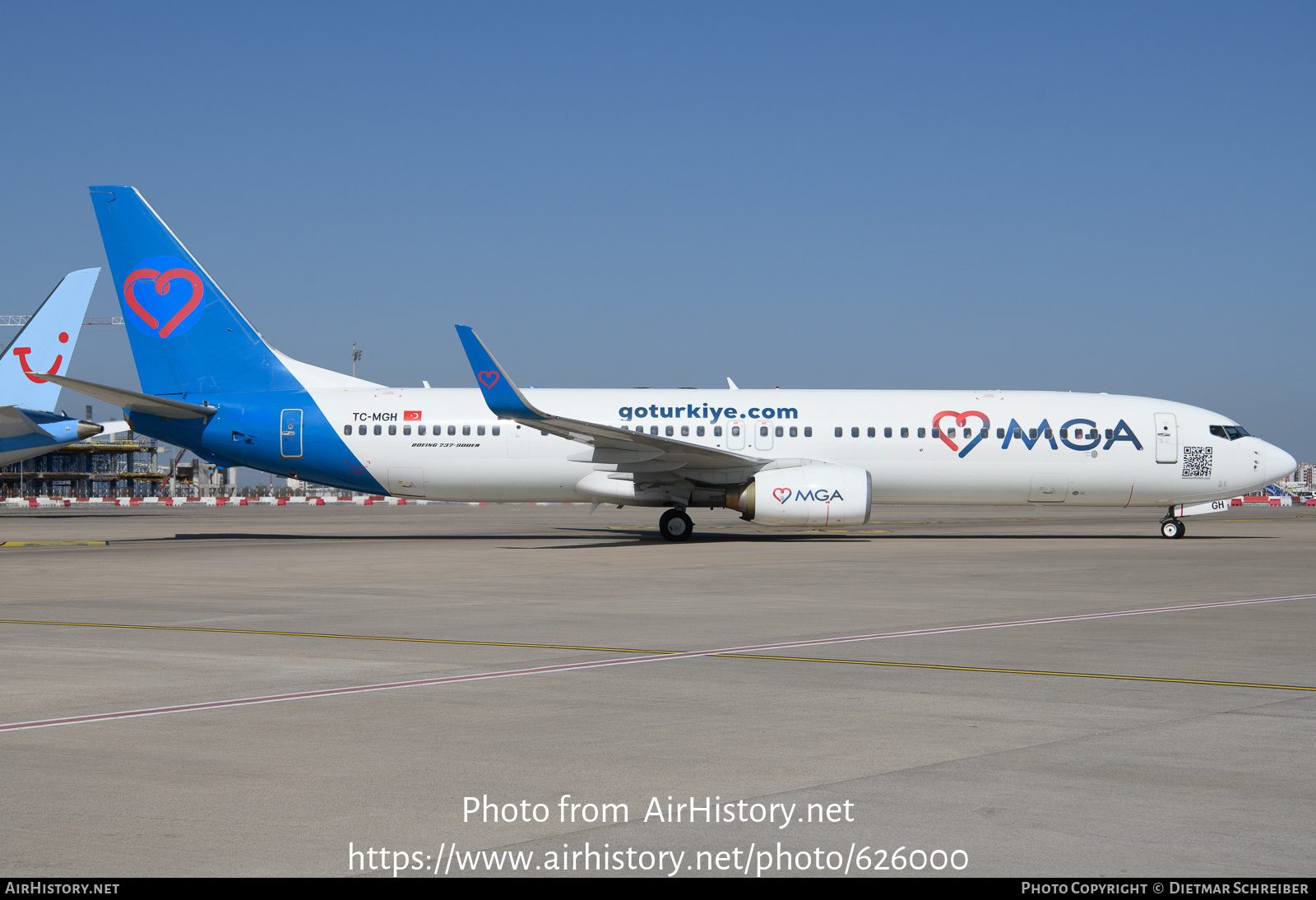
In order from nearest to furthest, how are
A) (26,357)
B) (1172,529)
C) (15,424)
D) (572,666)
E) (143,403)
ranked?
(572,666) → (143,403) → (1172,529) → (15,424) → (26,357)

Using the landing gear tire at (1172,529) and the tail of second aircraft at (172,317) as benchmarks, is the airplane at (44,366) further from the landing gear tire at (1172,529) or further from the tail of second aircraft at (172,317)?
the landing gear tire at (1172,529)

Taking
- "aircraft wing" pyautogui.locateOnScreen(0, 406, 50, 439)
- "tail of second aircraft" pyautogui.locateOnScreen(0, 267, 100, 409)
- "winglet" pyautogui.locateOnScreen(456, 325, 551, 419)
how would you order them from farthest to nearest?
"tail of second aircraft" pyautogui.locateOnScreen(0, 267, 100, 409) < "aircraft wing" pyautogui.locateOnScreen(0, 406, 50, 439) < "winglet" pyautogui.locateOnScreen(456, 325, 551, 419)

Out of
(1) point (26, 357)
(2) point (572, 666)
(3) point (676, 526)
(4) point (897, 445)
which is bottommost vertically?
(2) point (572, 666)

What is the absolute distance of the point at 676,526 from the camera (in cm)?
2920

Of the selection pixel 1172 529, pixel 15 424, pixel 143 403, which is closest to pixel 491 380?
pixel 143 403

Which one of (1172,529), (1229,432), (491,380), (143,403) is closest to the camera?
(491,380)

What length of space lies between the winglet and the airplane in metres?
29.1

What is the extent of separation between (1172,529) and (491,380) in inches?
731

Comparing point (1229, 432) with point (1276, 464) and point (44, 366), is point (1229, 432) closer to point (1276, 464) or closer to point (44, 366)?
point (1276, 464)

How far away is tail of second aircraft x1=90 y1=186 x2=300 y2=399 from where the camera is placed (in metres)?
29.9

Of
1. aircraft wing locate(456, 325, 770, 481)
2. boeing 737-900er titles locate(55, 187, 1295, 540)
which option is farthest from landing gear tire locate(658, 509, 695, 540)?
aircraft wing locate(456, 325, 770, 481)

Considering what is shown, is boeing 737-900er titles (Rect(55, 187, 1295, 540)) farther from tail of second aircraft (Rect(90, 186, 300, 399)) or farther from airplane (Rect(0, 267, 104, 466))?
airplane (Rect(0, 267, 104, 466))

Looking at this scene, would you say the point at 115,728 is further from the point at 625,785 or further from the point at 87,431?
the point at 87,431

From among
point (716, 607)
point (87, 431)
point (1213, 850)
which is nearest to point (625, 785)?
point (1213, 850)
